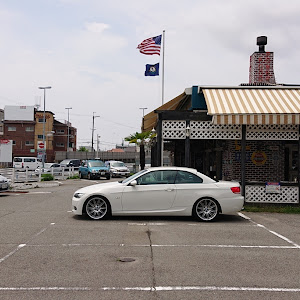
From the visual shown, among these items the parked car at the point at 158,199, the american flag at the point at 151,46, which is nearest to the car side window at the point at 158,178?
the parked car at the point at 158,199

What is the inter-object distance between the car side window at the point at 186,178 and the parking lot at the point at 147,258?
108 centimetres

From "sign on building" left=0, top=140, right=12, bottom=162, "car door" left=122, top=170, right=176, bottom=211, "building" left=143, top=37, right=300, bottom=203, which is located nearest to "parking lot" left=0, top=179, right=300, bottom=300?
"car door" left=122, top=170, right=176, bottom=211

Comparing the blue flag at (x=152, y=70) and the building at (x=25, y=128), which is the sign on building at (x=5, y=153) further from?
the building at (x=25, y=128)

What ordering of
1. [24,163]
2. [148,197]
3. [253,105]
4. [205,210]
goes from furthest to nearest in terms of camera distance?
1. [24,163]
2. [253,105]
3. [205,210]
4. [148,197]

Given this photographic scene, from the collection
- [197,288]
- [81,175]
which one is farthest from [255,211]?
[81,175]

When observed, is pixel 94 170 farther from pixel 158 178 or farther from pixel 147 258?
pixel 147 258

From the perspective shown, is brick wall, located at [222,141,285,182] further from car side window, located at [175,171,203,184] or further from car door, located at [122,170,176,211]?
car door, located at [122,170,176,211]

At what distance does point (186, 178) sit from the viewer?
10.9 metres

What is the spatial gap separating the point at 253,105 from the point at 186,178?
4.27 metres

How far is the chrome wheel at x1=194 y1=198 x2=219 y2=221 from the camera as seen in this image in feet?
35.2

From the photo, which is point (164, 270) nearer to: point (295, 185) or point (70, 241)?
point (70, 241)

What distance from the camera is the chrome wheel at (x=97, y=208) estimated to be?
35.0 feet

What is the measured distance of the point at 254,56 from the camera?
20.0 metres

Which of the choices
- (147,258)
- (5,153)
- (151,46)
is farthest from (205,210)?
(5,153)
